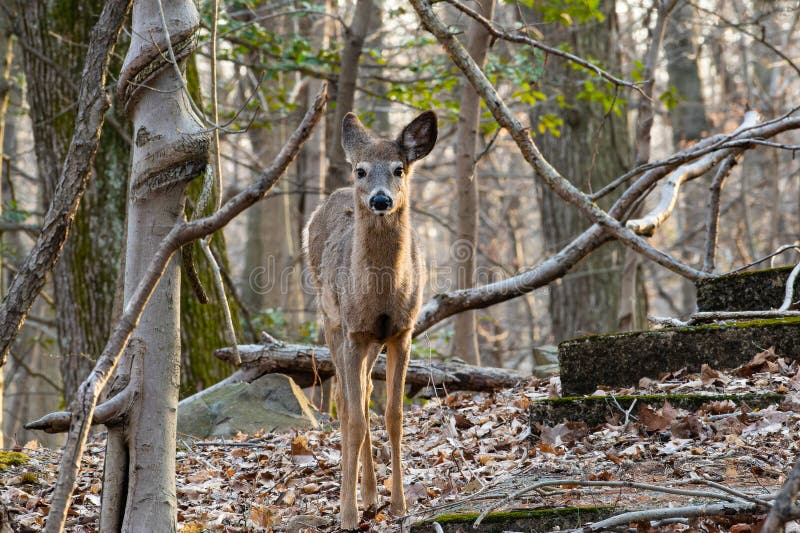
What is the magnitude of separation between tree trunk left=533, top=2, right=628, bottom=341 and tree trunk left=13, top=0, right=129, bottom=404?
242 inches

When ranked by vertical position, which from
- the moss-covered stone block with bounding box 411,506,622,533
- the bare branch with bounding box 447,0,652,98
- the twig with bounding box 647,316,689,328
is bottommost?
the moss-covered stone block with bounding box 411,506,622,533

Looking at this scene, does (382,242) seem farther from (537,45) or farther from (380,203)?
(537,45)

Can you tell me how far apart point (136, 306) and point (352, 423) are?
2.33m

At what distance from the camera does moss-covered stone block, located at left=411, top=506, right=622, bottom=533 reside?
12.3 ft

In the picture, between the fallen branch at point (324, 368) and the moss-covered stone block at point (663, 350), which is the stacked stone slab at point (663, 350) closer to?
the moss-covered stone block at point (663, 350)

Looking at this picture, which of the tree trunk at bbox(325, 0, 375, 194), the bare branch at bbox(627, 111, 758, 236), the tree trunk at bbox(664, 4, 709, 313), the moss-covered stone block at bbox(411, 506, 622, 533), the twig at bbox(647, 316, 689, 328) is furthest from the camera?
the tree trunk at bbox(664, 4, 709, 313)

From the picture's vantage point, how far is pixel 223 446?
7.01 meters

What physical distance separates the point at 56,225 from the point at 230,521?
2.18 m

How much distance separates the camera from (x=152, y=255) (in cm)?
400

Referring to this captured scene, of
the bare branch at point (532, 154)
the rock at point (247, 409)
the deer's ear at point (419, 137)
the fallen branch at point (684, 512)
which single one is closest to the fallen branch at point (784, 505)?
the fallen branch at point (684, 512)

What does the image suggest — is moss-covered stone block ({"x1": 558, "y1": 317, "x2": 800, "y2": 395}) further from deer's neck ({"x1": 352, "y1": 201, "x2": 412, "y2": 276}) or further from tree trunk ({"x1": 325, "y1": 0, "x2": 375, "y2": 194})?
tree trunk ({"x1": 325, "y1": 0, "x2": 375, "y2": 194})

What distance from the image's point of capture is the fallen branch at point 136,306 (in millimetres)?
3096

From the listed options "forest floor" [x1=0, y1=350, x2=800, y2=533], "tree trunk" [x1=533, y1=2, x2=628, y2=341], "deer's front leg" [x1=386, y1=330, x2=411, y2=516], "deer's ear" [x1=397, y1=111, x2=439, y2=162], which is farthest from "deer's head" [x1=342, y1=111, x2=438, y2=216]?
"tree trunk" [x1=533, y1=2, x2=628, y2=341]

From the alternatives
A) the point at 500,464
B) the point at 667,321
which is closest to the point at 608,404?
the point at 500,464
